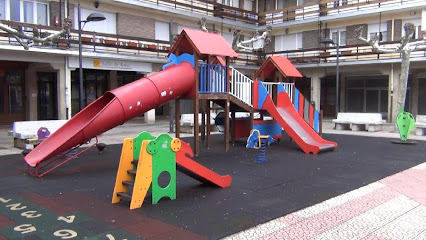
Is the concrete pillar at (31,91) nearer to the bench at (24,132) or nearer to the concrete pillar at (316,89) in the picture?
the bench at (24,132)

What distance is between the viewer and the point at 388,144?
48.0 feet

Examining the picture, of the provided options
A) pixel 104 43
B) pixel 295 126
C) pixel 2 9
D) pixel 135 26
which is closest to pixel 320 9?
pixel 135 26

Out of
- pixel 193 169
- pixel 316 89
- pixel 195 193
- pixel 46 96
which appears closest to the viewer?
pixel 193 169

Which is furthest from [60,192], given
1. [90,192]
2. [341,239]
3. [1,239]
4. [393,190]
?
[393,190]

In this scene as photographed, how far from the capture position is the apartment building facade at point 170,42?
18.7 metres

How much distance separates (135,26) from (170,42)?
226 inches

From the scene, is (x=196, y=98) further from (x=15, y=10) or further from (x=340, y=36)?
(x=340, y=36)

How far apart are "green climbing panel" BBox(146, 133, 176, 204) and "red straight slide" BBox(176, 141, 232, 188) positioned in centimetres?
21

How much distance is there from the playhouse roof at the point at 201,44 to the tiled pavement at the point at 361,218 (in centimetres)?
595

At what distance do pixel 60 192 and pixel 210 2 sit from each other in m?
21.1

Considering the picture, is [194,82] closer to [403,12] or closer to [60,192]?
[60,192]

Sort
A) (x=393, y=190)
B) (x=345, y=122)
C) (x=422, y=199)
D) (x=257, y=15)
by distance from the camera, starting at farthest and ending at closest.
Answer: (x=257, y=15)
(x=345, y=122)
(x=393, y=190)
(x=422, y=199)

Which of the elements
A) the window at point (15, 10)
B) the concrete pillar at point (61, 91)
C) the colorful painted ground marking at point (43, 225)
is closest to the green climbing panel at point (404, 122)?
the colorful painted ground marking at point (43, 225)

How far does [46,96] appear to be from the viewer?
22.3 m
